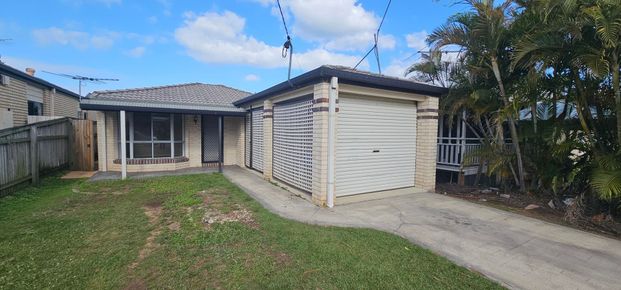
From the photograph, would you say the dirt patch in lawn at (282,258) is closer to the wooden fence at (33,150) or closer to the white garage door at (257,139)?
the white garage door at (257,139)

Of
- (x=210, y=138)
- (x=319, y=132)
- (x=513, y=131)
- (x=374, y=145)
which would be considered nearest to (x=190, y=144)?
(x=210, y=138)

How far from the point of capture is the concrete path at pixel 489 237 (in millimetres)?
3189

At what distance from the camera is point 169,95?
39.1 ft

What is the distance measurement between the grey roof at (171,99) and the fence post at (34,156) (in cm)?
139

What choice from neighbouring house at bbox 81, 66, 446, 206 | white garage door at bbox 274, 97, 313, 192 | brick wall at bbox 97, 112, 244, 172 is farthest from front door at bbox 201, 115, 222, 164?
white garage door at bbox 274, 97, 313, 192

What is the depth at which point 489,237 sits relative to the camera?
4.28 meters

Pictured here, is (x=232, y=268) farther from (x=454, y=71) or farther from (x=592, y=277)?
(x=454, y=71)

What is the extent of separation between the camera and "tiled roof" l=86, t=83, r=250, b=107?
1058cm

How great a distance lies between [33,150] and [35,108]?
7.00 metres

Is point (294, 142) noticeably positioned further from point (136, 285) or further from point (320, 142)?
point (136, 285)

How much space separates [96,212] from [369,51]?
798 cm

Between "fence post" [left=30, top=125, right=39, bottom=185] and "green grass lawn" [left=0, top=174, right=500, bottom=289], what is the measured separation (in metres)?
2.00

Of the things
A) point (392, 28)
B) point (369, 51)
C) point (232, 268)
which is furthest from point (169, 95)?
point (232, 268)

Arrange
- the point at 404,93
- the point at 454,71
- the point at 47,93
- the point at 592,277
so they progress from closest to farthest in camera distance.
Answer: the point at 592,277 → the point at 404,93 → the point at 454,71 → the point at 47,93
